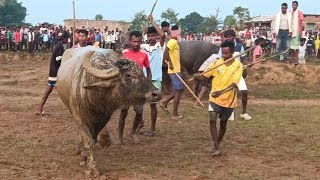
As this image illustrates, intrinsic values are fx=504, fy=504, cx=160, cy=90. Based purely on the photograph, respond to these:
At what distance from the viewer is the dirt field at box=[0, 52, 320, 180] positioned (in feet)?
20.1

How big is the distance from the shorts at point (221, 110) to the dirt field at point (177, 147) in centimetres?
57

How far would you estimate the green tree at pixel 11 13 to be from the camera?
4547cm

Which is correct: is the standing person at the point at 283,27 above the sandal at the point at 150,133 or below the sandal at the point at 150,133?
above

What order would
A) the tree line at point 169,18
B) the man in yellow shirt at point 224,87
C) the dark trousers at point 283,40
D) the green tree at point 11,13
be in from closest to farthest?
the man in yellow shirt at point 224,87
the dark trousers at point 283,40
the tree line at point 169,18
the green tree at point 11,13

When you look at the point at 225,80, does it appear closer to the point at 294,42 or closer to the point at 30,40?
the point at 294,42

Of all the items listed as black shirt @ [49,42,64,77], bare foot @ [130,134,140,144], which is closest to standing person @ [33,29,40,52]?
black shirt @ [49,42,64,77]

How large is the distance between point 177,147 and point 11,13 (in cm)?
4296

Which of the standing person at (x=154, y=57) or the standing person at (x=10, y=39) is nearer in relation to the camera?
the standing person at (x=154, y=57)

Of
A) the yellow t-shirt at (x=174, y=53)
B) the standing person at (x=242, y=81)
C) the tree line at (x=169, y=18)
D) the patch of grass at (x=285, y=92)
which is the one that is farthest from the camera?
the tree line at (x=169, y=18)

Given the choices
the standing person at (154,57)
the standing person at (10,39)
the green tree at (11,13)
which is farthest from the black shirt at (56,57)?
the green tree at (11,13)

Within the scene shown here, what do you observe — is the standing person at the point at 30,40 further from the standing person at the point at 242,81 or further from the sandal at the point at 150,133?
the sandal at the point at 150,133

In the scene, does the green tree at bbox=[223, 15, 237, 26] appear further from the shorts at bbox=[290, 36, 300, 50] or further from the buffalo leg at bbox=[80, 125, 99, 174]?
the buffalo leg at bbox=[80, 125, 99, 174]

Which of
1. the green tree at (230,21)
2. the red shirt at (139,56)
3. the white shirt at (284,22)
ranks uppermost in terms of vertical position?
the green tree at (230,21)

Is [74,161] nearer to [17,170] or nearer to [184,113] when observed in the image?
[17,170]
